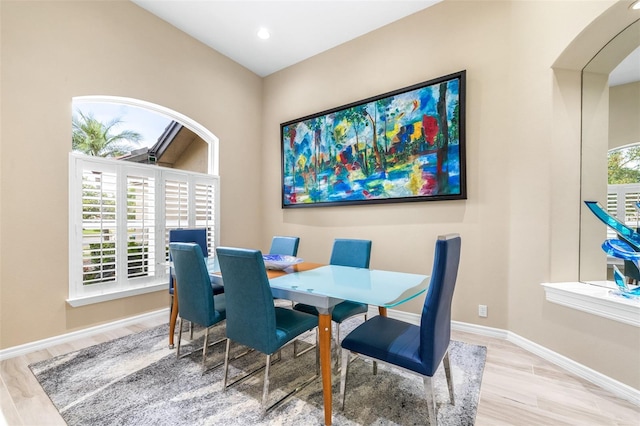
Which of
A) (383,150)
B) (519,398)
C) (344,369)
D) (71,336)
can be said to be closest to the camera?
(344,369)

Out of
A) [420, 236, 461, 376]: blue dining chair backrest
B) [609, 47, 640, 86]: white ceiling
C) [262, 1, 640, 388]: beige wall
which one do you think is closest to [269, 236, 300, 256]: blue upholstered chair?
[262, 1, 640, 388]: beige wall

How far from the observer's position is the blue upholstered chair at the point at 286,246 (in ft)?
10.0

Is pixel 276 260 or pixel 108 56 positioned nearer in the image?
pixel 276 260

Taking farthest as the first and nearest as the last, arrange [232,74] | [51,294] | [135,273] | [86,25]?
[232,74], [135,273], [86,25], [51,294]

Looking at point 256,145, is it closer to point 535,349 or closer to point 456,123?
point 456,123

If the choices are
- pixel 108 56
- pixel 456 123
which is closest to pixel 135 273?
pixel 108 56

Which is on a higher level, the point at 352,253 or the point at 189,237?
the point at 189,237

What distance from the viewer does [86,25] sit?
2768mm

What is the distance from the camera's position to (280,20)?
11.0ft

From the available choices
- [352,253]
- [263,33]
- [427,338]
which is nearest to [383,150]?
[352,253]

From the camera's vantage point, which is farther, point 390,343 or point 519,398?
point 519,398

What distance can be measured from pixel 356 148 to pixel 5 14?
11.0ft

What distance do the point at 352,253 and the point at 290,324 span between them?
103cm

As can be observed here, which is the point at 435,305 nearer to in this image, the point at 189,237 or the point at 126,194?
the point at 189,237
